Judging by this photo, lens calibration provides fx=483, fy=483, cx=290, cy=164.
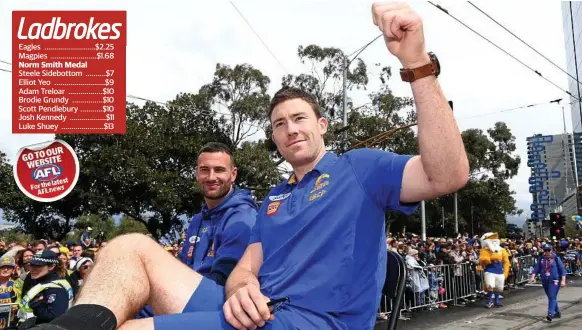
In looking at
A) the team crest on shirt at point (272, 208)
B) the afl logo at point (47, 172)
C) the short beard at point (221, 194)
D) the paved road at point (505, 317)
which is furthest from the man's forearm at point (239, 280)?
the paved road at point (505, 317)

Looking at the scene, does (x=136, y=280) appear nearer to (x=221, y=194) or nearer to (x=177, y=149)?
(x=221, y=194)

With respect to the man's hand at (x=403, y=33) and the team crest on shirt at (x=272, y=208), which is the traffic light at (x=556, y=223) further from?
the man's hand at (x=403, y=33)

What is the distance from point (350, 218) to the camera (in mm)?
1910

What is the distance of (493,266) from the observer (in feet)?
41.5

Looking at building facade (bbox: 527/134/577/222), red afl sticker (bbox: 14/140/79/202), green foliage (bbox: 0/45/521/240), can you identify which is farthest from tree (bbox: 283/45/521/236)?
building facade (bbox: 527/134/577/222)

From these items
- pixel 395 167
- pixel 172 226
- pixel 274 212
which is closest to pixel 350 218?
pixel 395 167

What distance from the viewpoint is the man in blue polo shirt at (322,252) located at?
1661 mm

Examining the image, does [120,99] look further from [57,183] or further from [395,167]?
[395,167]

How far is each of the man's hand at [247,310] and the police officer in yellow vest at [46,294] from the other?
2432 mm

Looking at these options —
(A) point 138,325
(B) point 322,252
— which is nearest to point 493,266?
(B) point 322,252

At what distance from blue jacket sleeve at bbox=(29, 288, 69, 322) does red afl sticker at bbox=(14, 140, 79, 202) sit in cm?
228

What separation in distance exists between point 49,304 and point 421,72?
161 inches

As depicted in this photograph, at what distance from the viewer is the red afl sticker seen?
654cm

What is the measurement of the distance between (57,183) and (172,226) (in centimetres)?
2565
